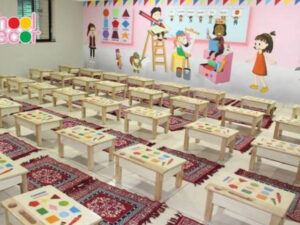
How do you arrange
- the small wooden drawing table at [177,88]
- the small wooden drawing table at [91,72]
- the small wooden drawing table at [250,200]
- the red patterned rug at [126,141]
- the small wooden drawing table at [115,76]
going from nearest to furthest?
the small wooden drawing table at [250,200]
the red patterned rug at [126,141]
the small wooden drawing table at [177,88]
the small wooden drawing table at [115,76]
the small wooden drawing table at [91,72]

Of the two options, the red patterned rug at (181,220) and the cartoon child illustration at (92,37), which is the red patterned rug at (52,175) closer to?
the red patterned rug at (181,220)

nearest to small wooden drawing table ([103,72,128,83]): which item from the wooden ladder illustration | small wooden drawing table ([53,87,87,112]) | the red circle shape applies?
the wooden ladder illustration

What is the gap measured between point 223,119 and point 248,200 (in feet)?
9.60

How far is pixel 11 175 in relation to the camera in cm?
249

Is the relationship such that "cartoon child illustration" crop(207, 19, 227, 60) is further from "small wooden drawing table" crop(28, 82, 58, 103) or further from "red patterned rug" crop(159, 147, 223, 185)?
"red patterned rug" crop(159, 147, 223, 185)

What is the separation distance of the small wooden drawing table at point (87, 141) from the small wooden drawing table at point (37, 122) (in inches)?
18.0

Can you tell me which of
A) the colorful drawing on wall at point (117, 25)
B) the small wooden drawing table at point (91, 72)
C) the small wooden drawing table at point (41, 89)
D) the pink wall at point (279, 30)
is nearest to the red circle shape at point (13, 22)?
the small wooden drawing table at point (91, 72)

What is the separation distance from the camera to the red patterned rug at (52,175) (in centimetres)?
298

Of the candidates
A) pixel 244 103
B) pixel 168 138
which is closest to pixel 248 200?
pixel 168 138

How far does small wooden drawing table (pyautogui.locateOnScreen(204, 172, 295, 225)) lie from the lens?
7.29ft

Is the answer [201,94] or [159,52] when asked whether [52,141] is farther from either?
[159,52]

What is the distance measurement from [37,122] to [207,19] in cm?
516

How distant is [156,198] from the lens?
2.82 meters

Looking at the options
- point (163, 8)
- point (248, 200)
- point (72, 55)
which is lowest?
point (248, 200)
